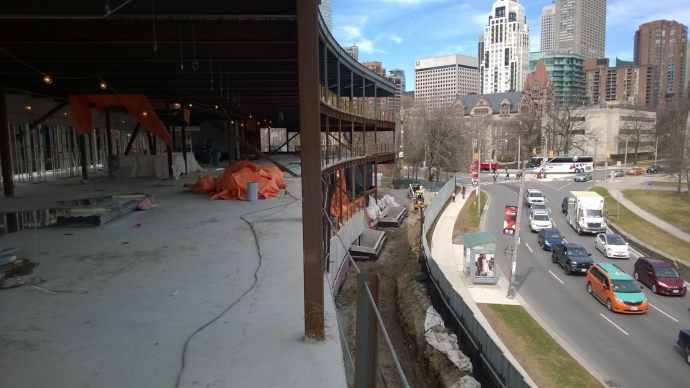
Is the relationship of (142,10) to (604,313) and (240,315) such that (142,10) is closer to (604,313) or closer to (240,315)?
(240,315)

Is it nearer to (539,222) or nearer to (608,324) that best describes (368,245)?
(608,324)

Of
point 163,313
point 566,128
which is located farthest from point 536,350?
point 566,128

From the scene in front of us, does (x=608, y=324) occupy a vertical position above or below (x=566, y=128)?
below

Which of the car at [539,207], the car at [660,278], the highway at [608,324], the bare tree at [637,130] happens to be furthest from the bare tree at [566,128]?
the car at [660,278]

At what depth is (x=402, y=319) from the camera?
18141 mm

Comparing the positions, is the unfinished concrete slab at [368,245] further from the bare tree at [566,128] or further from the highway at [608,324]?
the bare tree at [566,128]

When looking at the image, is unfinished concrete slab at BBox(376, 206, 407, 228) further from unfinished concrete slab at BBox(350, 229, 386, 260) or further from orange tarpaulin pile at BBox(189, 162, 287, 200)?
orange tarpaulin pile at BBox(189, 162, 287, 200)

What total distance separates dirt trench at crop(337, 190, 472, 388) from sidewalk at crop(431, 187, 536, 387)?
1.35 metres

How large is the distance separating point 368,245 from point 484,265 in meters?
7.35

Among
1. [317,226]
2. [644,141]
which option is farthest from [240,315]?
[644,141]

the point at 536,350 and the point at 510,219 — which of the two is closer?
the point at 536,350

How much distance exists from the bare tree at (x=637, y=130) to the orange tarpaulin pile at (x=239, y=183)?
286 feet

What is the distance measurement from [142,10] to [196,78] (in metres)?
8.77

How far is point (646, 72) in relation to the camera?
174 meters
